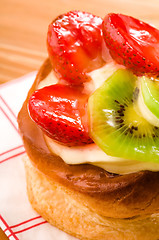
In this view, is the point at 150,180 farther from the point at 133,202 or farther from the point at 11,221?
the point at 11,221

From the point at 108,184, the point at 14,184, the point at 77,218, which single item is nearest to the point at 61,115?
the point at 108,184

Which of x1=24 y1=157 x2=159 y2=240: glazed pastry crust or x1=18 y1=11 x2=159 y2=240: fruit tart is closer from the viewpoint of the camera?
x1=18 y1=11 x2=159 y2=240: fruit tart

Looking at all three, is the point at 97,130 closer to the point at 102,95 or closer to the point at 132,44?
the point at 102,95

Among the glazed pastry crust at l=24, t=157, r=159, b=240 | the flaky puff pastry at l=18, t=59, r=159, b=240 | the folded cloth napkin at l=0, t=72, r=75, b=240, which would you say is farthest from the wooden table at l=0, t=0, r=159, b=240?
the glazed pastry crust at l=24, t=157, r=159, b=240

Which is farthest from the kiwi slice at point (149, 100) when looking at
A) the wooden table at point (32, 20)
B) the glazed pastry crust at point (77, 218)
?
the wooden table at point (32, 20)

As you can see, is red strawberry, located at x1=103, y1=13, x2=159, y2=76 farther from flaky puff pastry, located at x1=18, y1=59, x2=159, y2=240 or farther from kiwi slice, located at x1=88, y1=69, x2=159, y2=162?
flaky puff pastry, located at x1=18, y1=59, x2=159, y2=240

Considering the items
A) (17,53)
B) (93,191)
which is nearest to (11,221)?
(93,191)
